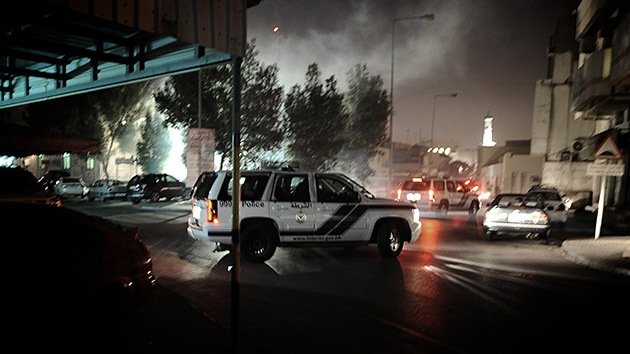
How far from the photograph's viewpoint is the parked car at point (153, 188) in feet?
91.4

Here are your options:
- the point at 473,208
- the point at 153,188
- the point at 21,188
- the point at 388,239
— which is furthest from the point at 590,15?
the point at 153,188

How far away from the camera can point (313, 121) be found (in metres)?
31.6

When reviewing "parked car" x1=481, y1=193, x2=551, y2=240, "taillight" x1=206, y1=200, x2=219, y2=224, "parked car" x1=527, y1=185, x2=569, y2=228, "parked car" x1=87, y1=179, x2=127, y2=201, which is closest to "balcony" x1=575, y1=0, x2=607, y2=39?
"parked car" x1=527, y1=185, x2=569, y2=228

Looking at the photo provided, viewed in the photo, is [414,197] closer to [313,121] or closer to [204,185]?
[313,121]

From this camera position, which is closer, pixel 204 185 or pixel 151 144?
pixel 204 185

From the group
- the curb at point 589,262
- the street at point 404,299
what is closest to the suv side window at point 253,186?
the street at point 404,299

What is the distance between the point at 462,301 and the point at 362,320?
6.70 feet

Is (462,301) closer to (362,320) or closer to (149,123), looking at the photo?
(362,320)

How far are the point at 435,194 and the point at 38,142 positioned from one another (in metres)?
18.0

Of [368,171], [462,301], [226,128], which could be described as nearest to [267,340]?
[462,301]

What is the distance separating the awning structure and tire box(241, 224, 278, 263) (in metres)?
7.29

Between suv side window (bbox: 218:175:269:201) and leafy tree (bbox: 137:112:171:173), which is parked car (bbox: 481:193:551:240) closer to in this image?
suv side window (bbox: 218:175:269:201)

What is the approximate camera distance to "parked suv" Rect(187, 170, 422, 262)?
32.8 ft

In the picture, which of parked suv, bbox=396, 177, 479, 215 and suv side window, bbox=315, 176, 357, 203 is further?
parked suv, bbox=396, 177, 479, 215
